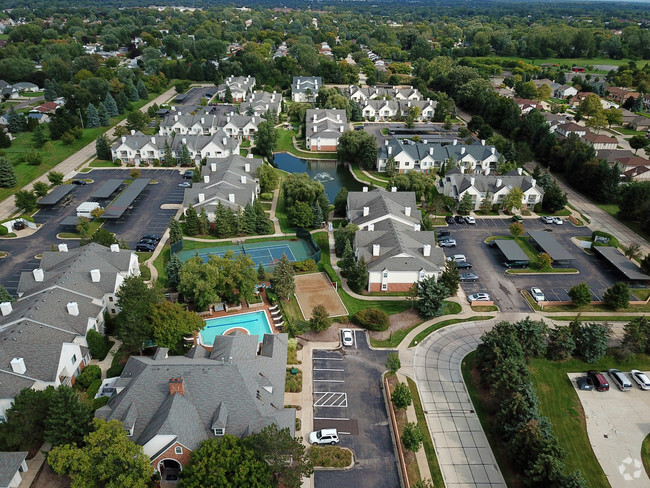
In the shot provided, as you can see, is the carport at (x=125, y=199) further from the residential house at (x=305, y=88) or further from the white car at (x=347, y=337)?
the residential house at (x=305, y=88)

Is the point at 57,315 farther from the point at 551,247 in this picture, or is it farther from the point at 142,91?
the point at 142,91

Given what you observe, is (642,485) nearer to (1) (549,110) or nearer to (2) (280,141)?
(2) (280,141)

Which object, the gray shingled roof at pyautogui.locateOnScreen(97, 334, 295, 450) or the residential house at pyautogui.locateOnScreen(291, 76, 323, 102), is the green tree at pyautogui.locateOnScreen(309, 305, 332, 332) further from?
the residential house at pyautogui.locateOnScreen(291, 76, 323, 102)

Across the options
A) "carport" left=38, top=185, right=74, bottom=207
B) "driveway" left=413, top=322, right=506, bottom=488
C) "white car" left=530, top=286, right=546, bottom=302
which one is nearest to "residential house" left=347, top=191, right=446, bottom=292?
"driveway" left=413, top=322, right=506, bottom=488

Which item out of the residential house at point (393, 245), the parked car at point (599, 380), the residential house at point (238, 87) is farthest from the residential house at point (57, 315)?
the residential house at point (238, 87)

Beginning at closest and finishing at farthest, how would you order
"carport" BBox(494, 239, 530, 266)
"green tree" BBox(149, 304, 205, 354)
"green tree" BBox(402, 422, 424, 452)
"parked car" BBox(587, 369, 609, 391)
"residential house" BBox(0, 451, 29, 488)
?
1. "residential house" BBox(0, 451, 29, 488)
2. "green tree" BBox(402, 422, 424, 452)
3. "parked car" BBox(587, 369, 609, 391)
4. "green tree" BBox(149, 304, 205, 354)
5. "carport" BBox(494, 239, 530, 266)

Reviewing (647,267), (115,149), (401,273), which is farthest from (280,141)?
(647,267)
